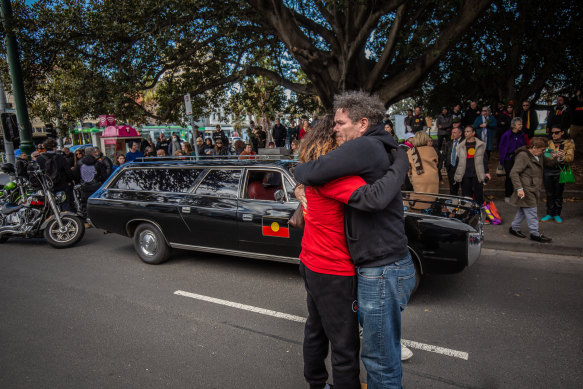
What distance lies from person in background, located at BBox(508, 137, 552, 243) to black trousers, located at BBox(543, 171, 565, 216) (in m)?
1.23

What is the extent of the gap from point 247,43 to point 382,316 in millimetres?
11667

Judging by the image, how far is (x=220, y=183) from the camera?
5270mm

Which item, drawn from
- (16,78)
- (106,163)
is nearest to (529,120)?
(106,163)

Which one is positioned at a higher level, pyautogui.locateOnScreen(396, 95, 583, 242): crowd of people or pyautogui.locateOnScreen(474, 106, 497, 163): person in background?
pyautogui.locateOnScreen(474, 106, 497, 163): person in background

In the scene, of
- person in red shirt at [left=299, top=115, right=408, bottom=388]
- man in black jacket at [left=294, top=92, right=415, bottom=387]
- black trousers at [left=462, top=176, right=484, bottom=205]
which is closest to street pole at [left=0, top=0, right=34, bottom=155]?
person in red shirt at [left=299, top=115, right=408, bottom=388]

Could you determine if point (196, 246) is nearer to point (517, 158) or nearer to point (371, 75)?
point (517, 158)

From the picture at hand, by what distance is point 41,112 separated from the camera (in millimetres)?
12742

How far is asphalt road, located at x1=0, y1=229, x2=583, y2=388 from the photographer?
9.55 feet

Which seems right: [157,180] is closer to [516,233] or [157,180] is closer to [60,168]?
[60,168]

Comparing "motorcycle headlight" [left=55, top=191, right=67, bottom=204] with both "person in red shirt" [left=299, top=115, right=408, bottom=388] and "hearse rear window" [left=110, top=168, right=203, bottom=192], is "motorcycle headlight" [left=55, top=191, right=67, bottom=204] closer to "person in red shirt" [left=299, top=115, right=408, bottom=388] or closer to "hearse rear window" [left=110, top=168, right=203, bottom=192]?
"hearse rear window" [left=110, top=168, right=203, bottom=192]

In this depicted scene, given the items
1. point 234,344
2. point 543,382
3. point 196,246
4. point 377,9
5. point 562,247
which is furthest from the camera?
point 377,9

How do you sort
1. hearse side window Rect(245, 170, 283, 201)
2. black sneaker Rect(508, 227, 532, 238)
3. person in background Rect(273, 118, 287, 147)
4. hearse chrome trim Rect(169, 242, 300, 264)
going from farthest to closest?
person in background Rect(273, 118, 287, 147) < black sneaker Rect(508, 227, 532, 238) < hearse side window Rect(245, 170, 283, 201) < hearse chrome trim Rect(169, 242, 300, 264)

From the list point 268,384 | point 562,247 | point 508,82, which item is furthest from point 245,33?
point 508,82

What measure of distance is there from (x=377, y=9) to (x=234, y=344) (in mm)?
7902
